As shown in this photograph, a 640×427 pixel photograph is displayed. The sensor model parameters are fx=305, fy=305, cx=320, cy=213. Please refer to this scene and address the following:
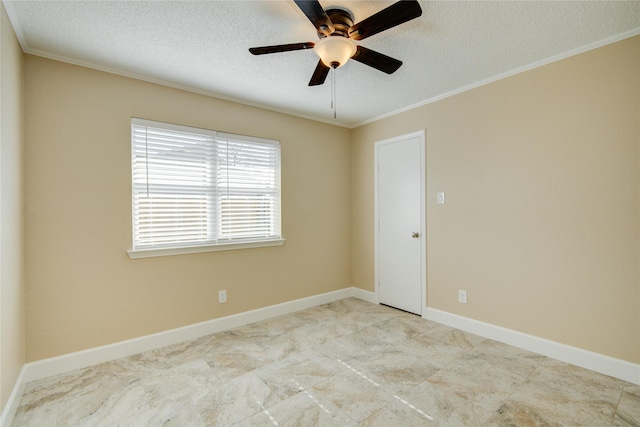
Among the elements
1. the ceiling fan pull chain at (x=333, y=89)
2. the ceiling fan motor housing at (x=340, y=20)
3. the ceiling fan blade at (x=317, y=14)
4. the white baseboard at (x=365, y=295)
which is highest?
the ceiling fan pull chain at (x=333, y=89)

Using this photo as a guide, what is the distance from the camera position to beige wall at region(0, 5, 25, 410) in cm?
173

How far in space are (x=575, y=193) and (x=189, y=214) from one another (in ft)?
11.0

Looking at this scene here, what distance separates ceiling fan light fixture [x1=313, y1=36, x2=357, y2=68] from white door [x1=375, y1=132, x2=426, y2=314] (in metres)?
1.85

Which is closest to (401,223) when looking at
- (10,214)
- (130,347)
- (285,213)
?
(285,213)

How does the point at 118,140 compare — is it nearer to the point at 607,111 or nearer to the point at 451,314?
the point at 451,314

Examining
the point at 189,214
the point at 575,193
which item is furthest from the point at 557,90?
the point at 189,214

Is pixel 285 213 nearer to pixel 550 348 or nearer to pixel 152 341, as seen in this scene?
pixel 152 341

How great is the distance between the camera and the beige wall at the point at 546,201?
A: 2.21 m

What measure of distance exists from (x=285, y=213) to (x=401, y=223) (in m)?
1.42

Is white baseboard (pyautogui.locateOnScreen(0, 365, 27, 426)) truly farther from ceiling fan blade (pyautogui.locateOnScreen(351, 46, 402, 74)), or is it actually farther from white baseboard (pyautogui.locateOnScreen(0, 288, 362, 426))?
ceiling fan blade (pyautogui.locateOnScreen(351, 46, 402, 74))

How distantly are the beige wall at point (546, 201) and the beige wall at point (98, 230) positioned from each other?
2.15 metres

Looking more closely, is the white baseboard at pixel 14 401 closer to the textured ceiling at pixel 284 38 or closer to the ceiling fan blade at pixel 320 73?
the textured ceiling at pixel 284 38

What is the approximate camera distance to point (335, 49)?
186 centimetres

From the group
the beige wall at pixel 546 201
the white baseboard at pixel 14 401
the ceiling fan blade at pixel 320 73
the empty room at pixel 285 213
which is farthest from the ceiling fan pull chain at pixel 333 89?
the white baseboard at pixel 14 401
